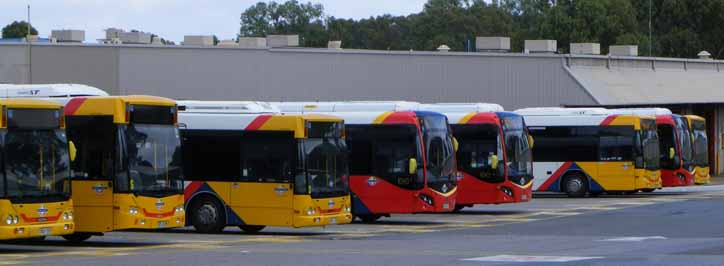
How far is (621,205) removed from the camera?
38844mm

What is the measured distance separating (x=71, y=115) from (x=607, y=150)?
927 inches

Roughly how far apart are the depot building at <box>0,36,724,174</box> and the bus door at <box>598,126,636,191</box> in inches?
474

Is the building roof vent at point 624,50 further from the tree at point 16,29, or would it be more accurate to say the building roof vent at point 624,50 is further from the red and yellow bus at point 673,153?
the tree at point 16,29

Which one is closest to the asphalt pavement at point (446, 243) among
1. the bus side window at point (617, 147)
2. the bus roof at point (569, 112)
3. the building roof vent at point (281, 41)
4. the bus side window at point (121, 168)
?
the bus side window at point (121, 168)

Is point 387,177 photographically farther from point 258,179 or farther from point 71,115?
point 71,115

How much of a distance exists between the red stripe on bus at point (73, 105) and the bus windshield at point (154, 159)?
1.22 m

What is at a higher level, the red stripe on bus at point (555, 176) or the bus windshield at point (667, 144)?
the bus windshield at point (667, 144)

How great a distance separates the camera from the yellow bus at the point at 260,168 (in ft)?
86.3

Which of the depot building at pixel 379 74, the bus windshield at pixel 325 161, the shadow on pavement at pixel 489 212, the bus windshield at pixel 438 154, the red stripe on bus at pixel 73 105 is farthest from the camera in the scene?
the depot building at pixel 379 74

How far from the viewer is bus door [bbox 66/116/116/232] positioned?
23719 millimetres

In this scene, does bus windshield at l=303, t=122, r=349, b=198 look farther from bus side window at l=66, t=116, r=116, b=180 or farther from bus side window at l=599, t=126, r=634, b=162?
bus side window at l=599, t=126, r=634, b=162

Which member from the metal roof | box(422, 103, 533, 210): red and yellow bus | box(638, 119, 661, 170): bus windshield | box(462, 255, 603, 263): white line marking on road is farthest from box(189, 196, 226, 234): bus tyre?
the metal roof

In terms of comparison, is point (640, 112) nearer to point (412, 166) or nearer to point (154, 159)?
point (412, 166)

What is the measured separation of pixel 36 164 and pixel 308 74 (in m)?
30.5
